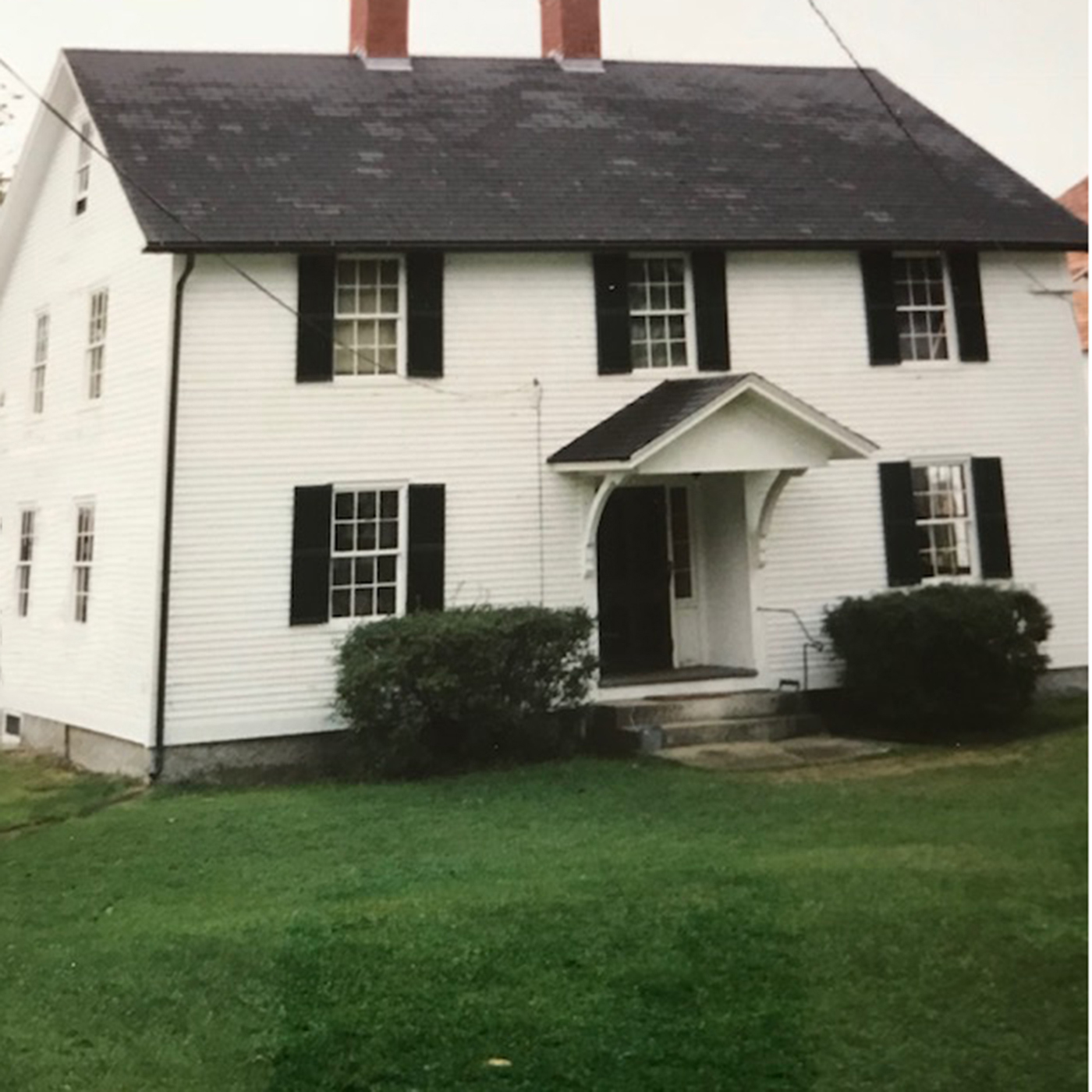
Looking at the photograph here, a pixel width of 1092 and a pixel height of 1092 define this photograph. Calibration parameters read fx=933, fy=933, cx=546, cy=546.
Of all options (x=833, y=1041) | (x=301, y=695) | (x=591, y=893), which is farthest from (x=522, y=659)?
(x=833, y=1041)

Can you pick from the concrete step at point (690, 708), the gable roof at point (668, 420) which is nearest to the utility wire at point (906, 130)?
the gable roof at point (668, 420)

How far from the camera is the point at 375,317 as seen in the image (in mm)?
5195

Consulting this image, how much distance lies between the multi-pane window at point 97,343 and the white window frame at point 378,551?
136 cm

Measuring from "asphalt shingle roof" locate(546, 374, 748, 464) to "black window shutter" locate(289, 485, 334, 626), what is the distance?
1.26 m

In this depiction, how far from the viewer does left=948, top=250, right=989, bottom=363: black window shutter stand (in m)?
4.55

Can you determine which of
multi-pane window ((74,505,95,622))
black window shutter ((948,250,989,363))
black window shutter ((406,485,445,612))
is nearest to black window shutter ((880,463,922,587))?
black window shutter ((948,250,989,363))

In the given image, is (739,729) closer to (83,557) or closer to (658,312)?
(658,312)

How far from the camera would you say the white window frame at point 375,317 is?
4977mm

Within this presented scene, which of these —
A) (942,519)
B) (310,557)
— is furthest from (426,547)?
(942,519)

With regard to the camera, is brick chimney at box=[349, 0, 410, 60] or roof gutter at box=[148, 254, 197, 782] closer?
brick chimney at box=[349, 0, 410, 60]

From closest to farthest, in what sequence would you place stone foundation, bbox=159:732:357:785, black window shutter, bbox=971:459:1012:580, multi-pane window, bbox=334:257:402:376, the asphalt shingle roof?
1. black window shutter, bbox=971:459:1012:580
2. stone foundation, bbox=159:732:357:785
3. the asphalt shingle roof
4. multi-pane window, bbox=334:257:402:376

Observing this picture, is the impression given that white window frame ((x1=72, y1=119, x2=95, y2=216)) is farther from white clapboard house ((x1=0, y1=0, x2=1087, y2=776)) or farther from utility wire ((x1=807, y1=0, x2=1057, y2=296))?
utility wire ((x1=807, y1=0, x2=1057, y2=296))

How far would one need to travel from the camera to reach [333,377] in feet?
16.0

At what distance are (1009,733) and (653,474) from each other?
260cm
